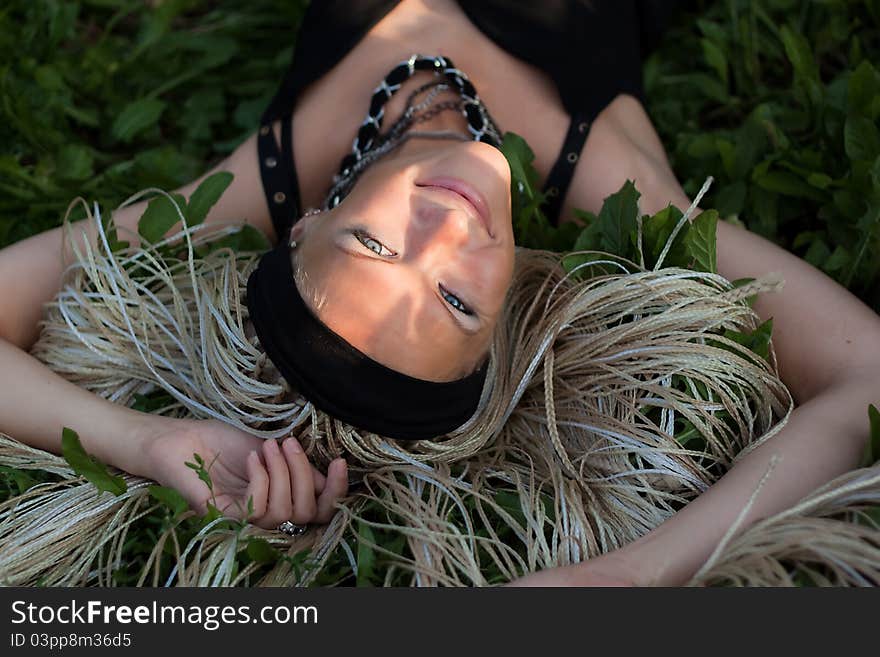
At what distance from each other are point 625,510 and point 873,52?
1.65 metres

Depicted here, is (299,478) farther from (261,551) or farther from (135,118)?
(135,118)

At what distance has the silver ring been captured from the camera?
175 cm

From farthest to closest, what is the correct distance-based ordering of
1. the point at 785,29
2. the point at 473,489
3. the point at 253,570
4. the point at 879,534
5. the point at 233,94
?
the point at 233,94 < the point at 785,29 < the point at 473,489 < the point at 253,570 < the point at 879,534

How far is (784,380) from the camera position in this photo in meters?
1.92

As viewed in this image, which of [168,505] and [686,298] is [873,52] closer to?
[686,298]

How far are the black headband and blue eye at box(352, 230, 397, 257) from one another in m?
0.14

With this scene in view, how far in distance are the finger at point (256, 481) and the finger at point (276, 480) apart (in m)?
0.01

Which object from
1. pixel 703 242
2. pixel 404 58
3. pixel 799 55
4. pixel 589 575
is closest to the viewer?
pixel 589 575

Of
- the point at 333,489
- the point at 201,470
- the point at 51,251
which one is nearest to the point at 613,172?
the point at 333,489

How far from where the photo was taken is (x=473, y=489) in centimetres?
180

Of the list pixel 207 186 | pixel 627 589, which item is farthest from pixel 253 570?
pixel 207 186

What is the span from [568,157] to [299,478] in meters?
0.98

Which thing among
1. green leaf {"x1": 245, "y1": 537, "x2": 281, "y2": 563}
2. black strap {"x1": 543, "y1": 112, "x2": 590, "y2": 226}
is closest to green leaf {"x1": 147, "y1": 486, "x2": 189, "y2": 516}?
green leaf {"x1": 245, "y1": 537, "x2": 281, "y2": 563}

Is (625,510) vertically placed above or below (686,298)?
below
